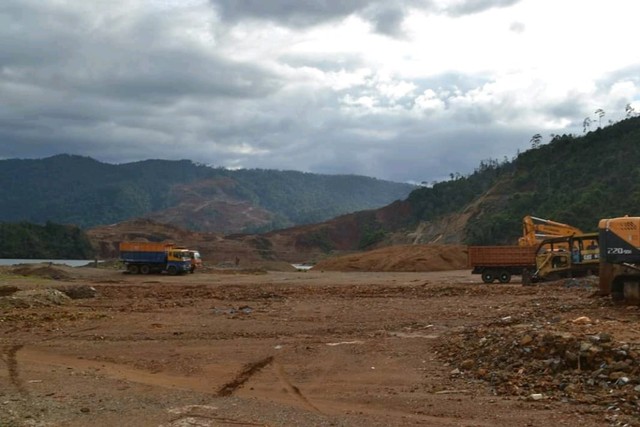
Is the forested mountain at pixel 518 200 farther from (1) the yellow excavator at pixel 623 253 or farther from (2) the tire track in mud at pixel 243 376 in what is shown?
(2) the tire track in mud at pixel 243 376

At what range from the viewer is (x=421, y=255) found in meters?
53.9

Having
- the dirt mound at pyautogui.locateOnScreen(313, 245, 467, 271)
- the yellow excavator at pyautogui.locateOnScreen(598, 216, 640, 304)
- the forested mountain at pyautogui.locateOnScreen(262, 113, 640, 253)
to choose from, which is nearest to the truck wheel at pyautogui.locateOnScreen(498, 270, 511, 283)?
the yellow excavator at pyautogui.locateOnScreen(598, 216, 640, 304)

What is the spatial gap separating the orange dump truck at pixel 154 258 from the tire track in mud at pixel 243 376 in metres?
35.9

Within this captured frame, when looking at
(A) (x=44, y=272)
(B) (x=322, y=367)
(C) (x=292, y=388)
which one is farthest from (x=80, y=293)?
(A) (x=44, y=272)

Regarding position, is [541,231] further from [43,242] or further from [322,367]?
[43,242]

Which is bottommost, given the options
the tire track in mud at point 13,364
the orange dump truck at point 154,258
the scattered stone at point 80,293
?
the tire track in mud at point 13,364

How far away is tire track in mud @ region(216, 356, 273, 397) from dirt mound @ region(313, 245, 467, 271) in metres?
40.3

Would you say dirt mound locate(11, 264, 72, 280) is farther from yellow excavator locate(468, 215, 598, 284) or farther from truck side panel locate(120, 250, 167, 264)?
yellow excavator locate(468, 215, 598, 284)

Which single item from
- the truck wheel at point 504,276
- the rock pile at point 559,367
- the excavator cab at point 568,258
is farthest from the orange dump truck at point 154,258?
the rock pile at point 559,367

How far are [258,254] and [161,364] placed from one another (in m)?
83.6

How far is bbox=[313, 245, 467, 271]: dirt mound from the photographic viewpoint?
172ft

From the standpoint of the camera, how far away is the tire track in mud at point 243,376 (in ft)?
32.2

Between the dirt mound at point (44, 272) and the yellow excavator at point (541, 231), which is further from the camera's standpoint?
the dirt mound at point (44, 272)

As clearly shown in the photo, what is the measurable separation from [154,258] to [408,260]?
19.7 meters
